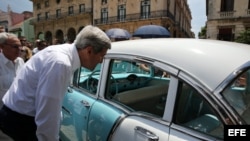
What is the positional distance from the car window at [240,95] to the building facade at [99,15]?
32.0 m

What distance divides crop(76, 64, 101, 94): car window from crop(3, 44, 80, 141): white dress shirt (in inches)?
38.5

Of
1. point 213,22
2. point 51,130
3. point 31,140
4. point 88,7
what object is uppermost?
point 88,7

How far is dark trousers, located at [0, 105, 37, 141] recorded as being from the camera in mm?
2051

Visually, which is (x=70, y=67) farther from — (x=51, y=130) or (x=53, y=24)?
(x=53, y=24)

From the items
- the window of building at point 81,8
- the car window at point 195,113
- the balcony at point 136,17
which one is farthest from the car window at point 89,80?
the window of building at point 81,8

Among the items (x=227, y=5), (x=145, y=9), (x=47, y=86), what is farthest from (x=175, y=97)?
(x=145, y=9)

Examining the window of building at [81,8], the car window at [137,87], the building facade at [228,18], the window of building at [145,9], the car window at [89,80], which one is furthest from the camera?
the window of building at [81,8]

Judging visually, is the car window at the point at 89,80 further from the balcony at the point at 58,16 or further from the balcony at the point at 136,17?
the balcony at the point at 58,16

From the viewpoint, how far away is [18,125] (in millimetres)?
2074

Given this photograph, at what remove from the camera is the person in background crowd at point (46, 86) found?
1.71 meters

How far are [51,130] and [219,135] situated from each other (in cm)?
109

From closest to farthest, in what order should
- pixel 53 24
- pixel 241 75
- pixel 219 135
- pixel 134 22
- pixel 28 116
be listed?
pixel 219 135
pixel 241 75
pixel 28 116
pixel 134 22
pixel 53 24

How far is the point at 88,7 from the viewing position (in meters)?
41.7

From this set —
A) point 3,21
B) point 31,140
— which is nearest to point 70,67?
point 31,140
